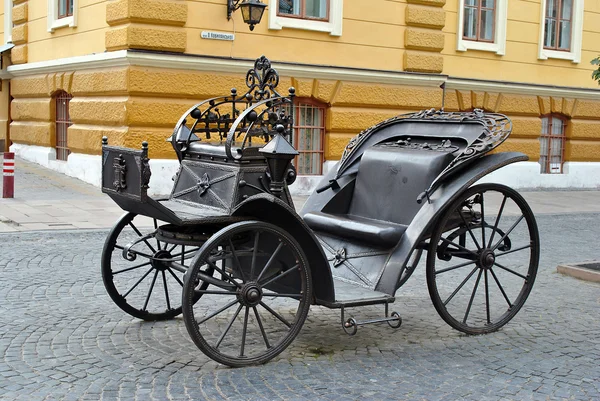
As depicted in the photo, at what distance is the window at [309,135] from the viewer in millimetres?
15211

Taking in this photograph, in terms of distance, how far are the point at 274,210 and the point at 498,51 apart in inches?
544

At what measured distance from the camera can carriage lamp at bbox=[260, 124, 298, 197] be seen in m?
4.90

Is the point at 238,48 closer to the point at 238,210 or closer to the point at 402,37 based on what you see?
the point at 402,37

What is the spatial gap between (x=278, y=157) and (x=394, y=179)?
130 centimetres

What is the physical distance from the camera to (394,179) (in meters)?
5.95

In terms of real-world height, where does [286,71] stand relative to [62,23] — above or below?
below

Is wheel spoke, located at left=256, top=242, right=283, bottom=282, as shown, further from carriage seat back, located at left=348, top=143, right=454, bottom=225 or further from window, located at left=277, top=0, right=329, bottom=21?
window, located at left=277, top=0, right=329, bottom=21

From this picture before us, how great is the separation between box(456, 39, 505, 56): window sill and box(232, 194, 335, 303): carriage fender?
1282 cm

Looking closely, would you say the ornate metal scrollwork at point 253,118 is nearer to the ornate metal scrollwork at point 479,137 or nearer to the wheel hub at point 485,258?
→ the ornate metal scrollwork at point 479,137

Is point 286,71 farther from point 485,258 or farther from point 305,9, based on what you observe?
point 485,258

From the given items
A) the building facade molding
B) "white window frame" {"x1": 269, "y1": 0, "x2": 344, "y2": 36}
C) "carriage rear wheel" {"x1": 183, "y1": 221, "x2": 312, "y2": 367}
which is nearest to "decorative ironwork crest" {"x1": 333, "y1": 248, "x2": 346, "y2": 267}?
"carriage rear wheel" {"x1": 183, "y1": 221, "x2": 312, "y2": 367}

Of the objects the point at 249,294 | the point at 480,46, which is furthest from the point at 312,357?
the point at 480,46

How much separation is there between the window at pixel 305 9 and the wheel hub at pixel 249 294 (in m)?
10.5

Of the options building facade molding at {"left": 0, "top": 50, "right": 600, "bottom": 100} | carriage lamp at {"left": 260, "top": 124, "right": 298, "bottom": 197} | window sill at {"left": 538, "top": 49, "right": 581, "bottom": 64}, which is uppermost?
window sill at {"left": 538, "top": 49, "right": 581, "bottom": 64}
